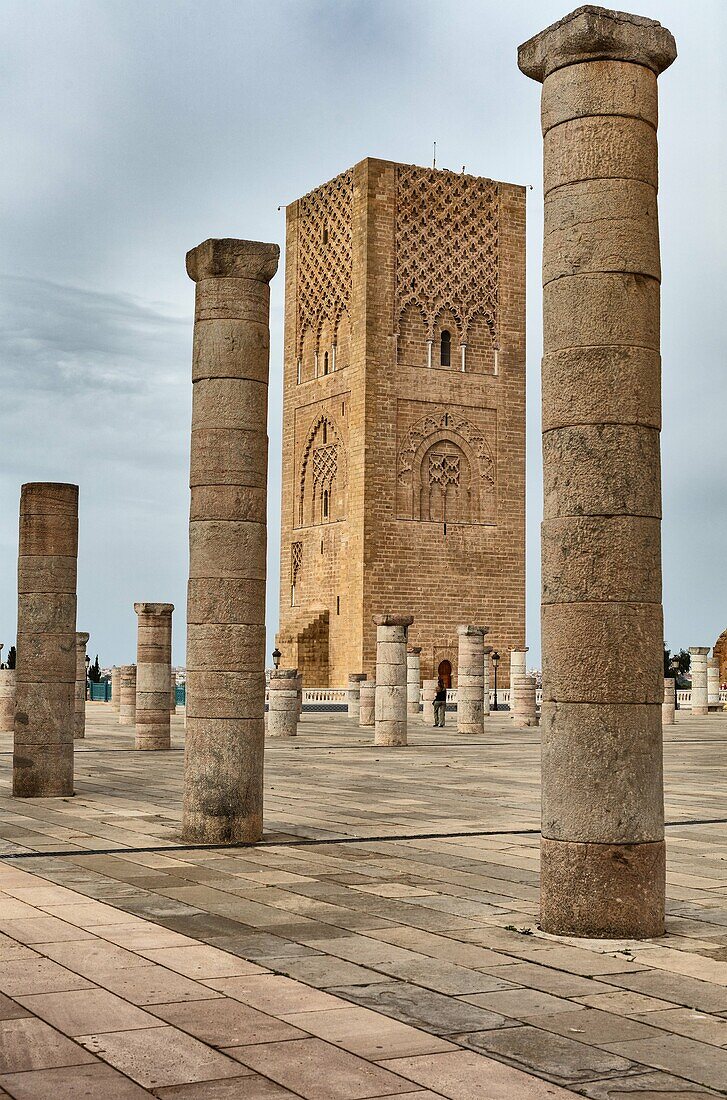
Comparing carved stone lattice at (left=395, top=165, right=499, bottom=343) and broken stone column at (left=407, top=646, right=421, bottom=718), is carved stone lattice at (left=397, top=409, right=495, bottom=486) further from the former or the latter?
broken stone column at (left=407, top=646, right=421, bottom=718)

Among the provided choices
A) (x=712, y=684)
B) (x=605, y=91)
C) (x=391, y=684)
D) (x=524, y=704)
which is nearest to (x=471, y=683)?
(x=391, y=684)

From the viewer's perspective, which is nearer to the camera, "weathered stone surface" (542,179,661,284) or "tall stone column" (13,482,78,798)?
"weathered stone surface" (542,179,661,284)

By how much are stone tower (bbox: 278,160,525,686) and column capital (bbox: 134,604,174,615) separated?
1948cm

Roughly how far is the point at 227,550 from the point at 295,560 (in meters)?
35.2

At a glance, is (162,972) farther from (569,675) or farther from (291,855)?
(291,855)

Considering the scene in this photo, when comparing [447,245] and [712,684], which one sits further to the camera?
[447,245]

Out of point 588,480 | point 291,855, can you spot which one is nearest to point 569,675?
point 588,480

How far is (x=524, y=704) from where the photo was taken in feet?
91.9

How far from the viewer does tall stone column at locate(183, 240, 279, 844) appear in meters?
9.08

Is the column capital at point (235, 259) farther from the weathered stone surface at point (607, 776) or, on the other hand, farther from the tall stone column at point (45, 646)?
the weathered stone surface at point (607, 776)

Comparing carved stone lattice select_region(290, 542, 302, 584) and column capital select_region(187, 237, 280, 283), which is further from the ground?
carved stone lattice select_region(290, 542, 302, 584)

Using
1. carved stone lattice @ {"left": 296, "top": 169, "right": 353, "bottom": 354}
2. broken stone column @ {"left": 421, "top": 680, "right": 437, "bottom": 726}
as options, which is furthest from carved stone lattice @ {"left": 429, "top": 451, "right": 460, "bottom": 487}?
broken stone column @ {"left": 421, "top": 680, "right": 437, "bottom": 726}

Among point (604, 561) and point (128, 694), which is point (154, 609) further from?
point (604, 561)

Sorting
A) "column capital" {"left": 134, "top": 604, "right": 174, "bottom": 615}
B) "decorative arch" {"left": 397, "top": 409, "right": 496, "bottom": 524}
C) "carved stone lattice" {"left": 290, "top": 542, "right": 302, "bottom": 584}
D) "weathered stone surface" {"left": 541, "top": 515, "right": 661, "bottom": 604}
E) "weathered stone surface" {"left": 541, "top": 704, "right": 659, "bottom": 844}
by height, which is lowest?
"weathered stone surface" {"left": 541, "top": 704, "right": 659, "bottom": 844}
